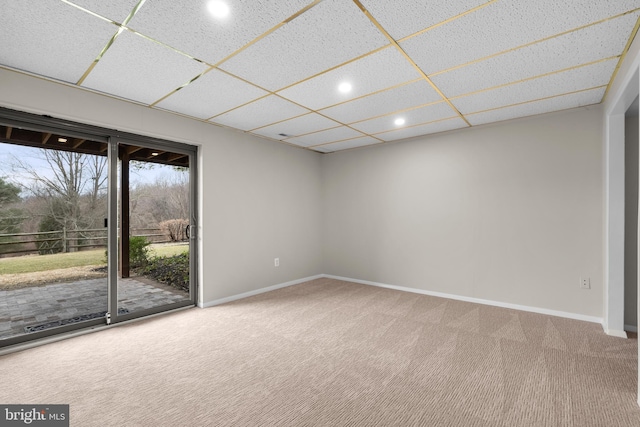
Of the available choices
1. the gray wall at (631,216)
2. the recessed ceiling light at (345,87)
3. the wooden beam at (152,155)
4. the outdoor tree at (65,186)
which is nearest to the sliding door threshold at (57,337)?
the outdoor tree at (65,186)

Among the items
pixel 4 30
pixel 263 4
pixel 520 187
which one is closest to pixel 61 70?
pixel 4 30

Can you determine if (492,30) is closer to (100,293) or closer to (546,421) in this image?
(546,421)

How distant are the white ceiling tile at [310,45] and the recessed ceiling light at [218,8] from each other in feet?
1.13

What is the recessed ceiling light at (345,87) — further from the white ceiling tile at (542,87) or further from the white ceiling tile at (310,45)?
the white ceiling tile at (542,87)

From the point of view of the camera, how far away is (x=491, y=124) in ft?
13.5

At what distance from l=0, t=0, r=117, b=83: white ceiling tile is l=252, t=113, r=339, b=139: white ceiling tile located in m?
2.13

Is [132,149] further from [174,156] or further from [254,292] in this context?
[254,292]

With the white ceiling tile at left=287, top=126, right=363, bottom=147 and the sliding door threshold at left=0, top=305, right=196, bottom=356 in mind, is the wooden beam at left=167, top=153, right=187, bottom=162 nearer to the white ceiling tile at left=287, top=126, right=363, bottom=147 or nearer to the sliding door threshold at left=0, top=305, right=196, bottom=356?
the white ceiling tile at left=287, top=126, right=363, bottom=147

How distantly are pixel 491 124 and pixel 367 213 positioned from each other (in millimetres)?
2307

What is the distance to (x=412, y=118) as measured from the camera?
386 cm

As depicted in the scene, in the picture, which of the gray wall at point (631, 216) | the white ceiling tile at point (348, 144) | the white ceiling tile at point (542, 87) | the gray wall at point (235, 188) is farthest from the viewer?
the white ceiling tile at point (348, 144)

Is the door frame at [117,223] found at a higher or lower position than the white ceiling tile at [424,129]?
lower

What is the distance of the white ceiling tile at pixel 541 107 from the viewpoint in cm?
316

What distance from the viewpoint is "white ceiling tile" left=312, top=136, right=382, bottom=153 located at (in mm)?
4946
